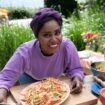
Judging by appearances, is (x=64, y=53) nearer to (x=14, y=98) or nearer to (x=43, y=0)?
(x=14, y=98)

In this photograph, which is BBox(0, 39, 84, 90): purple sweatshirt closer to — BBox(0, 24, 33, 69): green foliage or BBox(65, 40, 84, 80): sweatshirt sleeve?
BBox(65, 40, 84, 80): sweatshirt sleeve

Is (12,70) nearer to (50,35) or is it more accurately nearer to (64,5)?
(50,35)

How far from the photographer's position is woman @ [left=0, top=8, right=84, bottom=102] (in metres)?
1.77

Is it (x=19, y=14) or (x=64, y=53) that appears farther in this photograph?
(x=19, y=14)

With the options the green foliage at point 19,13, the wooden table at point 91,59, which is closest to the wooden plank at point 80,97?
the wooden table at point 91,59

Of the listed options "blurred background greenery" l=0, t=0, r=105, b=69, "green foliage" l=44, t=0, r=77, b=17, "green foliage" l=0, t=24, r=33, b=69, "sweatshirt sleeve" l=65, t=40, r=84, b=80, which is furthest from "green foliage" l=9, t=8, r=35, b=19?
"sweatshirt sleeve" l=65, t=40, r=84, b=80

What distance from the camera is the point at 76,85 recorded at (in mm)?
1753

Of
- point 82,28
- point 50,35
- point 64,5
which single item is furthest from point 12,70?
point 64,5

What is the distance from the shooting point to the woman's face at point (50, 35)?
1766 millimetres

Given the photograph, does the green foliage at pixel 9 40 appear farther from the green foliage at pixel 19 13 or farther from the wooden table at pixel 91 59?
Result: the green foliage at pixel 19 13

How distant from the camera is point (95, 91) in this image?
5.62ft

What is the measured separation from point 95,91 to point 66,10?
19.3 ft

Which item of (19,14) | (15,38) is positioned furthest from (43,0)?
(15,38)

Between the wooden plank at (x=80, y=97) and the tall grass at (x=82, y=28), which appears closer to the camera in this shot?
the wooden plank at (x=80, y=97)
